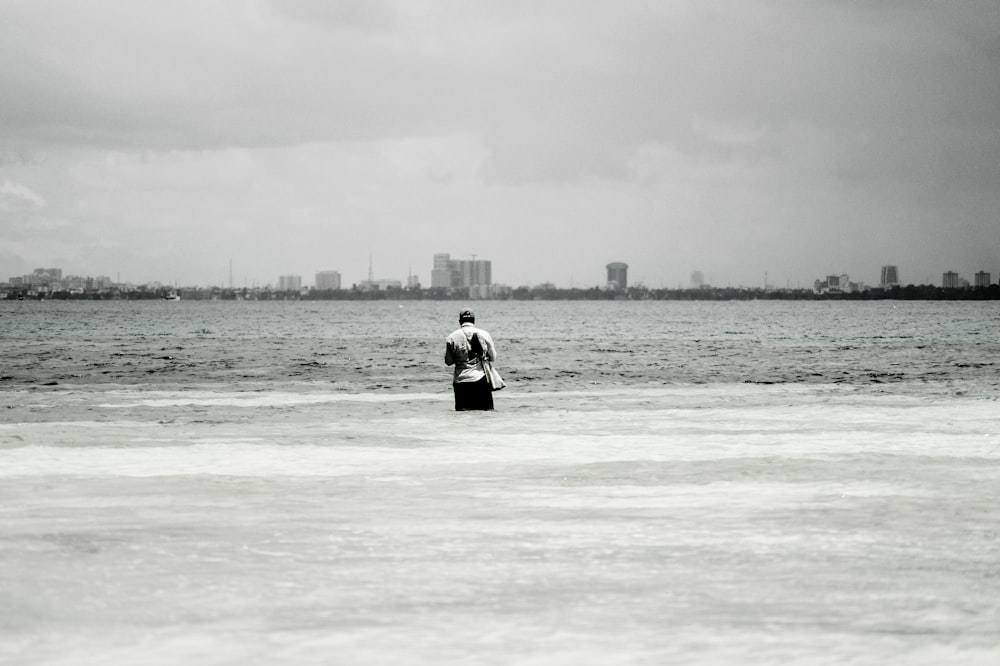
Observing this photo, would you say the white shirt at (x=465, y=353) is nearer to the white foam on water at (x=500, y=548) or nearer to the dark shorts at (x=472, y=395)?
the dark shorts at (x=472, y=395)

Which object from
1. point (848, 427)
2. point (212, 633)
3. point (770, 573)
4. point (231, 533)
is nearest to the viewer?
point (212, 633)

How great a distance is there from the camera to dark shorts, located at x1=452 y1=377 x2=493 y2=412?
1680 cm

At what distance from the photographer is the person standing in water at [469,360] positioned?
53.0 feet

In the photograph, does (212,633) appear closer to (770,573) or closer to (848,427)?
(770,573)

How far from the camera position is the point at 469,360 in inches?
645

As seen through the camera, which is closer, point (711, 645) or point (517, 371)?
point (711, 645)

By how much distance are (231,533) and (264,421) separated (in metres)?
8.73

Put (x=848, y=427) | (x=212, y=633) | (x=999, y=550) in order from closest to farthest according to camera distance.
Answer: (x=212, y=633) < (x=999, y=550) < (x=848, y=427)

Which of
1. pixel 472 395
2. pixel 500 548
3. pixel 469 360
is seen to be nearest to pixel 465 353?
pixel 469 360

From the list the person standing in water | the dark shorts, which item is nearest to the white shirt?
the person standing in water

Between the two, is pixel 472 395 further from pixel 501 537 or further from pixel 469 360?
pixel 501 537

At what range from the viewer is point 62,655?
16.3 feet

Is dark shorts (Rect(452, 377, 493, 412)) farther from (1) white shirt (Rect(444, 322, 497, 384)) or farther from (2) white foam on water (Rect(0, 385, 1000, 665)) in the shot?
(2) white foam on water (Rect(0, 385, 1000, 665))

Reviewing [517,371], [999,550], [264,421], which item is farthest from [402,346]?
[999,550]
